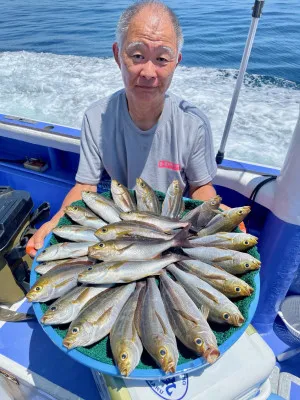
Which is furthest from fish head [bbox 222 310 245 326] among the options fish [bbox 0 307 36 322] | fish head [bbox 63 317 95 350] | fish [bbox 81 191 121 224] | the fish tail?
fish [bbox 0 307 36 322]

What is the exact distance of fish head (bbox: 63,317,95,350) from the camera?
1040mm

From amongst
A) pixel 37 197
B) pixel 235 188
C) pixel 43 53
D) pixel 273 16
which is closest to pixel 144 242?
pixel 235 188

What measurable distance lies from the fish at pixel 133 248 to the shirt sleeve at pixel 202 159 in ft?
2.35

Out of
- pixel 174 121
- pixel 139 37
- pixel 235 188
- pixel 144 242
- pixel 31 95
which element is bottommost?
pixel 31 95

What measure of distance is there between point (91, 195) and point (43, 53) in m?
9.23

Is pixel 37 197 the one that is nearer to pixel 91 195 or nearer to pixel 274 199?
pixel 91 195

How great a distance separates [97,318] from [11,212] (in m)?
1.14

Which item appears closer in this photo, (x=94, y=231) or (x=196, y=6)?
(x=94, y=231)

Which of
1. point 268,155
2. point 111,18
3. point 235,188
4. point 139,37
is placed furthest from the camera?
point 111,18

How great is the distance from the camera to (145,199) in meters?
1.60

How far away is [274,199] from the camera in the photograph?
1834 millimetres

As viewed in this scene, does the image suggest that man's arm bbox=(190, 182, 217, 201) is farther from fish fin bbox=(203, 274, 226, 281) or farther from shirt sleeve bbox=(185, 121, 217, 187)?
fish fin bbox=(203, 274, 226, 281)

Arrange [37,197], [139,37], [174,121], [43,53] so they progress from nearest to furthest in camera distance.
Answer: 1. [139,37]
2. [174,121]
3. [37,197]
4. [43,53]

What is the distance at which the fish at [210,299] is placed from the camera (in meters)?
1.09
